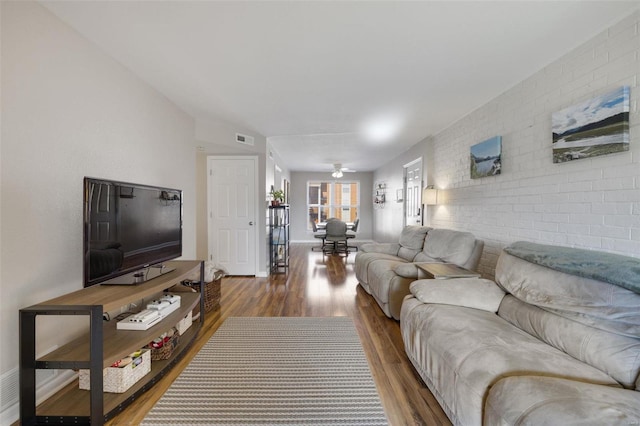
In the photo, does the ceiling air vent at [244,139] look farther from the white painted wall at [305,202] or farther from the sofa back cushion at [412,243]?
the white painted wall at [305,202]

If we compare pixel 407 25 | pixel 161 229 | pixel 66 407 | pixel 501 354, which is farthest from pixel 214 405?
pixel 407 25

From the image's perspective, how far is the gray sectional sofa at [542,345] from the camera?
1.02 meters

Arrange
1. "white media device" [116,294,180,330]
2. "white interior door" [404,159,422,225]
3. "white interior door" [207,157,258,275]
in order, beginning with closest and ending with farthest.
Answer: "white media device" [116,294,180,330], "white interior door" [207,157,258,275], "white interior door" [404,159,422,225]

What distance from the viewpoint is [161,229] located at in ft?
7.78

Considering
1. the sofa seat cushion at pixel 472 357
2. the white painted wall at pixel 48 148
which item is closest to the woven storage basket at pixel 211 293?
the white painted wall at pixel 48 148

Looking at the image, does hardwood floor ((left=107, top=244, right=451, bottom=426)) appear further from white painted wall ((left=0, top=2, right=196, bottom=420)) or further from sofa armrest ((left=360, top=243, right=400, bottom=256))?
white painted wall ((left=0, top=2, right=196, bottom=420))

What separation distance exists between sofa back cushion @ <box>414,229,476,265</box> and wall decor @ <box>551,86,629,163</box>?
1.08 metres

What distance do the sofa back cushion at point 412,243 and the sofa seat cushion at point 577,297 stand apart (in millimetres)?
1752

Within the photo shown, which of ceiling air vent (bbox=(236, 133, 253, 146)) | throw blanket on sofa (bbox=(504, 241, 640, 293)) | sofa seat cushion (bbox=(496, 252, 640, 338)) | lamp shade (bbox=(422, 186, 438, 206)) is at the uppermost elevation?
ceiling air vent (bbox=(236, 133, 253, 146))

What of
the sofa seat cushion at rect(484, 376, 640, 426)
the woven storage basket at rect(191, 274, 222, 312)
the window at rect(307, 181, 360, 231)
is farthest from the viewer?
the window at rect(307, 181, 360, 231)

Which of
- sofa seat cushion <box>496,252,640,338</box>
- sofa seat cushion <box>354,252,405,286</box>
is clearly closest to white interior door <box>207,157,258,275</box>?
sofa seat cushion <box>354,252,405,286</box>

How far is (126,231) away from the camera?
196 centimetres

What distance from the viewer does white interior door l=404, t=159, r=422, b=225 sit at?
203 inches

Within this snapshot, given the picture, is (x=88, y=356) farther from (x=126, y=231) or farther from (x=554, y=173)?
(x=554, y=173)
